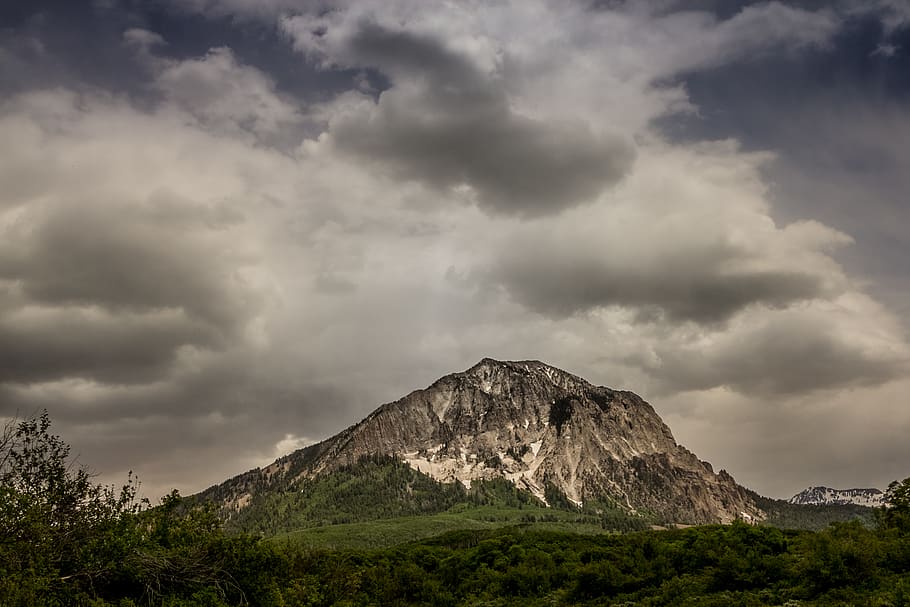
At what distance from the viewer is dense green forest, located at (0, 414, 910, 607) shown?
3169 cm

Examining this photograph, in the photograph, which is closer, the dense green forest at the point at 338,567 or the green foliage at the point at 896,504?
the dense green forest at the point at 338,567

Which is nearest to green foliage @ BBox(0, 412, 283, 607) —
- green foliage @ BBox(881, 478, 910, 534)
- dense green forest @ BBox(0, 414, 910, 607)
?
dense green forest @ BBox(0, 414, 910, 607)

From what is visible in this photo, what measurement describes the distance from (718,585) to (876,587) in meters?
14.7

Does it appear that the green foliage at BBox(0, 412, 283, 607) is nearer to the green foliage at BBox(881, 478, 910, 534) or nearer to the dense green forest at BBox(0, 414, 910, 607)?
the dense green forest at BBox(0, 414, 910, 607)

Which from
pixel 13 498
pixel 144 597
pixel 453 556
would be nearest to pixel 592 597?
pixel 453 556

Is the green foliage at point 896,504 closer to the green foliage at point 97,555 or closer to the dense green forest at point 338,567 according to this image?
the dense green forest at point 338,567

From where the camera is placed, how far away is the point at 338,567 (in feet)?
187

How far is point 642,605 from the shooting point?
6125 centimetres

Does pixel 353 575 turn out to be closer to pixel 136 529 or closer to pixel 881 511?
pixel 136 529

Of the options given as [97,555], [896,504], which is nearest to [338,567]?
[97,555]

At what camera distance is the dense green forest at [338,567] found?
Answer: 31688 millimetres

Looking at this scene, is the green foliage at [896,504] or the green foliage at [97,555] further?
the green foliage at [896,504]

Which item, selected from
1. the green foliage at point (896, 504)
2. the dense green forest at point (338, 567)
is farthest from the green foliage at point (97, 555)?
the green foliage at point (896, 504)

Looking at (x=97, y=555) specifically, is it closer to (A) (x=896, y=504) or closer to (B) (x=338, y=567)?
(B) (x=338, y=567)
